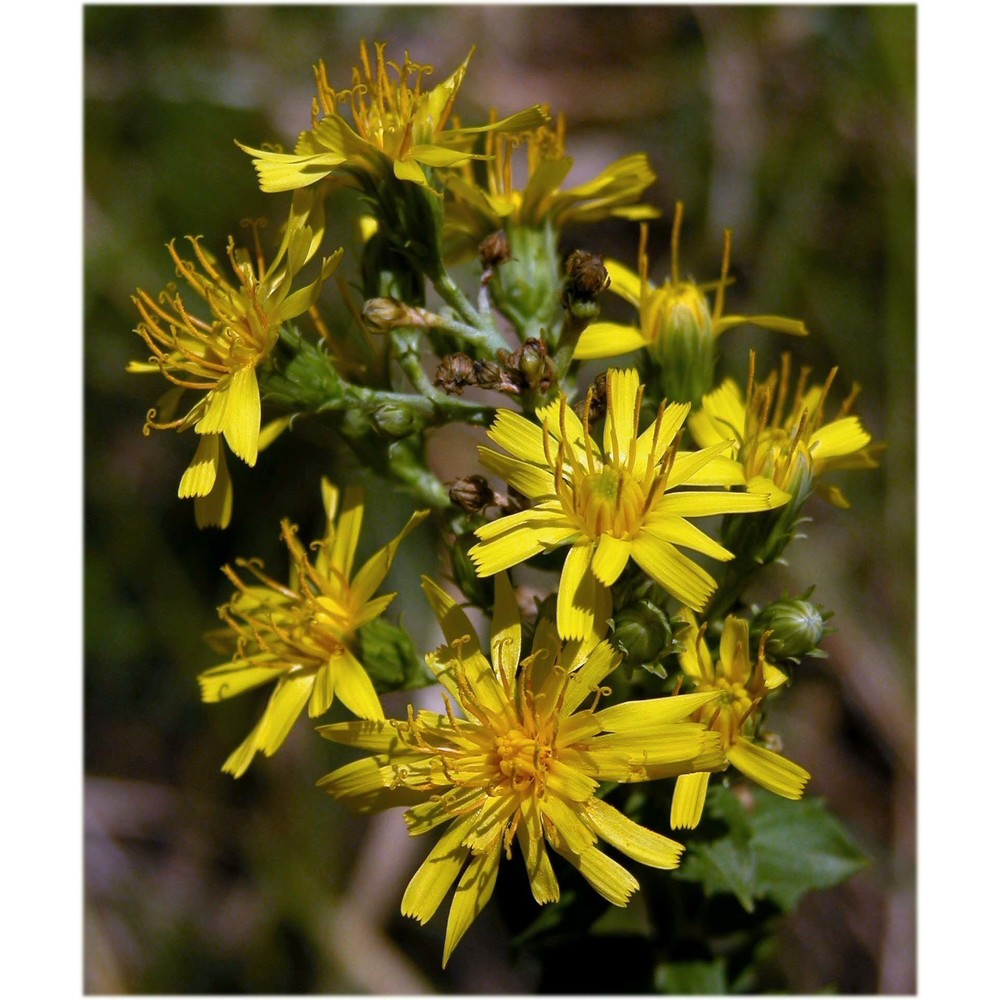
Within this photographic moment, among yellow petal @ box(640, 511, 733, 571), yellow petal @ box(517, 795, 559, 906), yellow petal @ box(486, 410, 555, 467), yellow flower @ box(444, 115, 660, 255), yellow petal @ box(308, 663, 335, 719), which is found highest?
yellow flower @ box(444, 115, 660, 255)

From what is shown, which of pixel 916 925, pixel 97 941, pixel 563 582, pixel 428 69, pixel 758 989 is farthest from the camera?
pixel 97 941

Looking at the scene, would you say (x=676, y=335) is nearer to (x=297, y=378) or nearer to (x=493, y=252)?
(x=493, y=252)

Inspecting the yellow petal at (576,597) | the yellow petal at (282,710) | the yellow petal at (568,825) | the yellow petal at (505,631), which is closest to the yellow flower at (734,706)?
the yellow petal at (568,825)

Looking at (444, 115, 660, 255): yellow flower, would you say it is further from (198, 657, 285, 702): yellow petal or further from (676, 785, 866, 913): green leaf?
(676, 785, 866, 913): green leaf

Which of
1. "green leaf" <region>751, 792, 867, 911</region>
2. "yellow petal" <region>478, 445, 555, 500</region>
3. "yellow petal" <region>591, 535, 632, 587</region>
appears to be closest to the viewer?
"yellow petal" <region>591, 535, 632, 587</region>

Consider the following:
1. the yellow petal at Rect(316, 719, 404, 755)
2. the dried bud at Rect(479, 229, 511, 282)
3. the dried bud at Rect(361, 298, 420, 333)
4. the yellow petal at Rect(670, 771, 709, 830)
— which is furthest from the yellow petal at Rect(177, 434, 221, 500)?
the yellow petal at Rect(670, 771, 709, 830)

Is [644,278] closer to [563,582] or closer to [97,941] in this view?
[563,582]

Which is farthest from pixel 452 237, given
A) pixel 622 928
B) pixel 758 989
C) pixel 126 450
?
pixel 758 989
